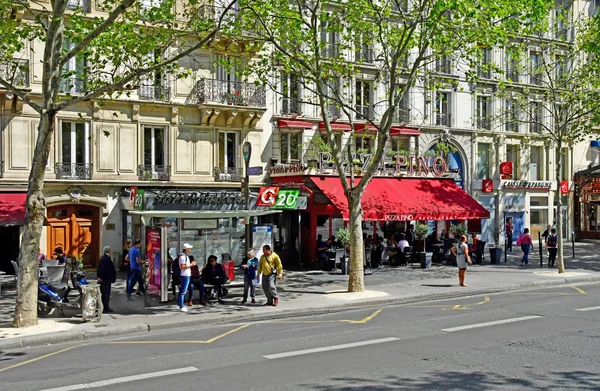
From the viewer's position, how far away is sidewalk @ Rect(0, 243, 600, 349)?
14.2m

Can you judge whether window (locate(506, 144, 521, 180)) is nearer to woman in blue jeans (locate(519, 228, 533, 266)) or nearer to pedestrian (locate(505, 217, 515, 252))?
pedestrian (locate(505, 217, 515, 252))

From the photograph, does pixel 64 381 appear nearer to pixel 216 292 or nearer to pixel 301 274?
pixel 216 292

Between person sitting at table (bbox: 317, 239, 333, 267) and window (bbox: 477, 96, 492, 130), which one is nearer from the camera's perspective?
person sitting at table (bbox: 317, 239, 333, 267)

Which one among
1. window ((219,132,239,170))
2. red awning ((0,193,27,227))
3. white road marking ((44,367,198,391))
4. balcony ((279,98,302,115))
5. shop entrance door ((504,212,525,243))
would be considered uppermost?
balcony ((279,98,302,115))

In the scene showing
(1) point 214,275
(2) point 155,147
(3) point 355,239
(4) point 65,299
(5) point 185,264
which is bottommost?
(4) point 65,299

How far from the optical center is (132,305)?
705 inches

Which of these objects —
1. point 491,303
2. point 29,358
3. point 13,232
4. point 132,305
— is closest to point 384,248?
point 491,303

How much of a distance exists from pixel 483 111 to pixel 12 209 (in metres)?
24.3

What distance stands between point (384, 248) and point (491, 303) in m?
9.61

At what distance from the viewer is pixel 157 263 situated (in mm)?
17141

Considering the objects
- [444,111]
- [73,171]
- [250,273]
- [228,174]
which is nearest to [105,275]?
[250,273]

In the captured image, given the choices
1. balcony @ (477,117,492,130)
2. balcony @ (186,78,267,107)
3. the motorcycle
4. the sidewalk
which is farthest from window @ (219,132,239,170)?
balcony @ (477,117,492,130)

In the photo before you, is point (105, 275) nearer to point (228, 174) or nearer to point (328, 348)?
point (328, 348)

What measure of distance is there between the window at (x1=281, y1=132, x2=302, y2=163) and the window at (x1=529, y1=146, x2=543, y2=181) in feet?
53.2
